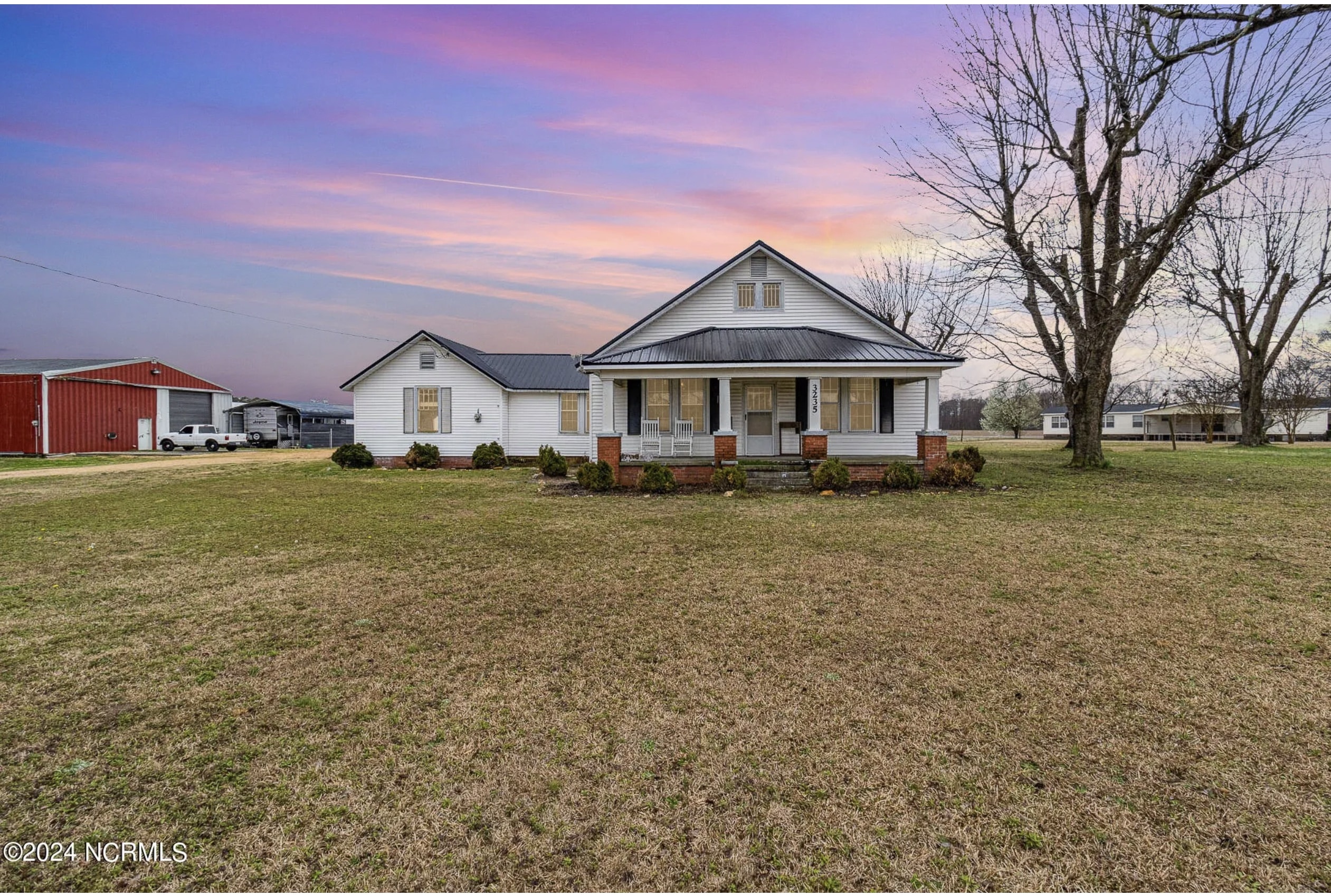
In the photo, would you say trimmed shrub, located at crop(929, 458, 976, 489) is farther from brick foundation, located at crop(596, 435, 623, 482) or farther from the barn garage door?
the barn garage door

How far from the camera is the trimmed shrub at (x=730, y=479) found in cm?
1409

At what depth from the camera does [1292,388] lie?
43.2 meters

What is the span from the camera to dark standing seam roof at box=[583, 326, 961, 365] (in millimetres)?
15445

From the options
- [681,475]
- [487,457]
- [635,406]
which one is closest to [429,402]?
[487,457]

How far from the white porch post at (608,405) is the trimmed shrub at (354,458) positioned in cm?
969

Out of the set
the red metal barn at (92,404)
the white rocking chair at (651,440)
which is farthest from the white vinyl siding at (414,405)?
the red metal barn at (92,404)

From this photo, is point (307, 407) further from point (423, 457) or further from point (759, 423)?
point (759, 423)

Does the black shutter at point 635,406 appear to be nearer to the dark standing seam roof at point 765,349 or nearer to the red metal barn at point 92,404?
the dark standing seam roof at point 765,349

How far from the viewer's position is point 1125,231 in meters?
17.3

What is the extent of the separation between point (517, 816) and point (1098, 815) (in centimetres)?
264

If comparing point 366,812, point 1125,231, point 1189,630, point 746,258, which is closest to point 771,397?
point 746,258

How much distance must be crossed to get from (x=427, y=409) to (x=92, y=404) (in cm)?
2386

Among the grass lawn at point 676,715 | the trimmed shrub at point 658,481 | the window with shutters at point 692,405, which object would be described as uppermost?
the window with shutters at point 692,405

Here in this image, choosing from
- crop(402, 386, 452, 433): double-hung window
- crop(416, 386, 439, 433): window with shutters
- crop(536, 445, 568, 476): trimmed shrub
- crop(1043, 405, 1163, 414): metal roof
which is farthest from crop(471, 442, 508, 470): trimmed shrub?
crop(1043, 405, 1163, 414): metal roof
